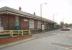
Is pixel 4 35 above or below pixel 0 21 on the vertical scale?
below

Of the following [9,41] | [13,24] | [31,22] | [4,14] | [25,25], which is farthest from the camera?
[31,22]

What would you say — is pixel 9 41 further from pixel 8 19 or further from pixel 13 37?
pixel 8 19

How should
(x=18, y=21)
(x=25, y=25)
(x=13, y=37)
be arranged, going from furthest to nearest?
1. (x=25, y=25)
2. (x=18, y=21)
3. (x=13, y=37)

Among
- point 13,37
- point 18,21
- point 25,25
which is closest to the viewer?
point 13,37

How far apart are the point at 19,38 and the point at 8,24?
6.81 meters

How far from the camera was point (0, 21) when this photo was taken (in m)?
30.0

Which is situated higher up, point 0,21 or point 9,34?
point 0,21

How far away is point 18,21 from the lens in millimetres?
33062

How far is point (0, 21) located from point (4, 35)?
32.9 feet

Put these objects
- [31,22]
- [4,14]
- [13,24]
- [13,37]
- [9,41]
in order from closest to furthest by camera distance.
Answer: [9,41] < [13,37] < [4,14] < [13,24] < [31,22]

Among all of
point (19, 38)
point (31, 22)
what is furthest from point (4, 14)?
point (31, 22)

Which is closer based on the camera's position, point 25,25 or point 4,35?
point 4,35

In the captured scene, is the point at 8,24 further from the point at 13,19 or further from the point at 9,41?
the point at 9,41

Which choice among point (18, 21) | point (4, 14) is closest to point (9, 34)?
point (4, 14)
